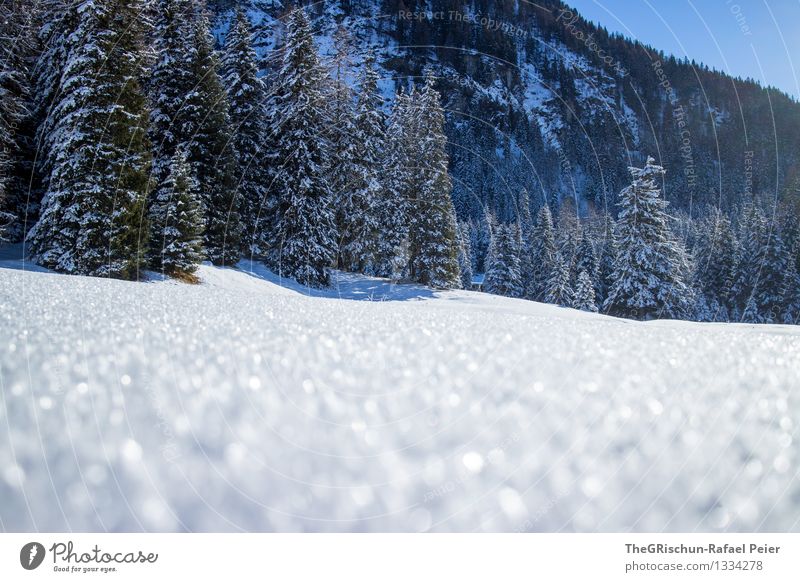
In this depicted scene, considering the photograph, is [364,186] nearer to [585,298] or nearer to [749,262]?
[585,298]

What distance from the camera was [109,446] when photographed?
2012mm

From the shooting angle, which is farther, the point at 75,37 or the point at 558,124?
the point at 558,124

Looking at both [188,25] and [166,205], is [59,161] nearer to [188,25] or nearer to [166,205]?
[166,205]

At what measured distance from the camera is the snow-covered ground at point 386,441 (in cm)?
182

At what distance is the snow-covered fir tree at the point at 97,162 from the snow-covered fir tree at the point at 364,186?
15.0 metres

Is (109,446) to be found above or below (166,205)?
below

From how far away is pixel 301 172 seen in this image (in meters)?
25.9

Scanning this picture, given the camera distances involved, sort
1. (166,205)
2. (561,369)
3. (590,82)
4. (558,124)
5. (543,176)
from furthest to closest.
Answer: (590,82)
(558,124)
(543,176)
(166,205)
(561,369)

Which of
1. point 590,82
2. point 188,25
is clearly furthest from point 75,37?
point 590,82

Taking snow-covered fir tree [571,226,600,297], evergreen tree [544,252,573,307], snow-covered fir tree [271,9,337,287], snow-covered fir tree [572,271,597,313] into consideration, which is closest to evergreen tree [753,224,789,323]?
snow-covered fir tree [572,271,597,313]

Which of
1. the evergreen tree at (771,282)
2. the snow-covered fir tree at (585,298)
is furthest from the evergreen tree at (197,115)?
the evergreen tree at (771,282)
